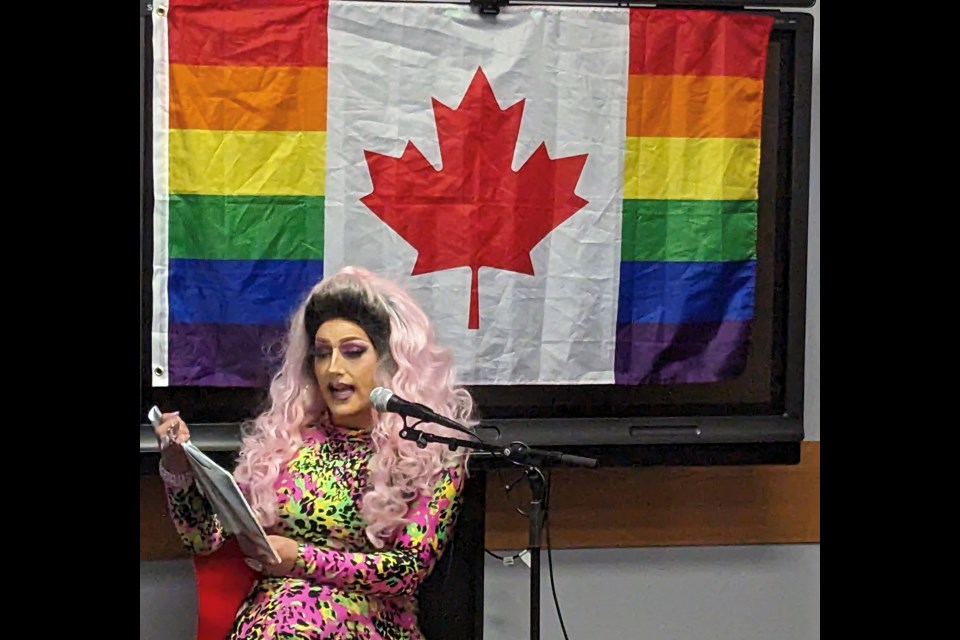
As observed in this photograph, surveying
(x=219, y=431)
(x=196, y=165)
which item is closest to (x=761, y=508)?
(x=219, y=431)

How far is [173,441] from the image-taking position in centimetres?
167

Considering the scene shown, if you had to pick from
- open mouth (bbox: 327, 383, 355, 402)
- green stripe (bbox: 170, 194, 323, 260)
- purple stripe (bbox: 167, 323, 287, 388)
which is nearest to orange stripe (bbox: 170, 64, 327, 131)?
green stripe (bbox: 170, 194, 323, 260)

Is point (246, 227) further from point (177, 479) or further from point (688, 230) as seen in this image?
point (688, 230)

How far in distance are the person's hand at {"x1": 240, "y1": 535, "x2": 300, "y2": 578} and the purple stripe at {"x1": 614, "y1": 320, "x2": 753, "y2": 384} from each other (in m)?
0.80

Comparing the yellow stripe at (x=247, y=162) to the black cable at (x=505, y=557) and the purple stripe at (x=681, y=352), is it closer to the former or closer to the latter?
the purple stripe at (x=681, y=352)

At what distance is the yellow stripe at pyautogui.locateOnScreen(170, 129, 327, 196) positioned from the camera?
208 centimetres

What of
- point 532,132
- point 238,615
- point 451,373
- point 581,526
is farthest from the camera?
point 581,526

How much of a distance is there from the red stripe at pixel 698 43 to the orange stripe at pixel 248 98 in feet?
2.09

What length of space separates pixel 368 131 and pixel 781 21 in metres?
0.88

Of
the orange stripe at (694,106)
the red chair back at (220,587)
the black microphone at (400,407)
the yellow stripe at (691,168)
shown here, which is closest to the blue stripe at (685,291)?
the yellow stripe at (691,168)

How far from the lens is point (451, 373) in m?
2.04

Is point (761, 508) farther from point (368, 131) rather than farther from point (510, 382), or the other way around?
point (368, 131)

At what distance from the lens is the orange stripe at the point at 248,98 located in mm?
2074

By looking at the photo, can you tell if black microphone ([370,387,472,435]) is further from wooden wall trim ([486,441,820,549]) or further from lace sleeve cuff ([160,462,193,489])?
wooden wall trim ([486,441,820,549])
